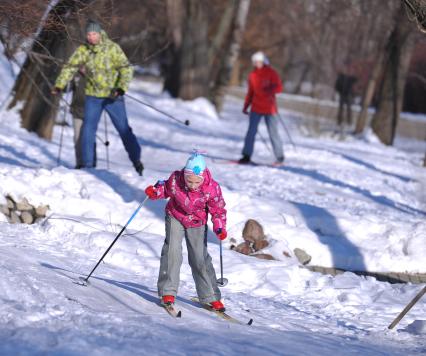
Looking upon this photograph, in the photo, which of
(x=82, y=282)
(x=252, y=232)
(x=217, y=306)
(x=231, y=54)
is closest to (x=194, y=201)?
(x=217, y=306)

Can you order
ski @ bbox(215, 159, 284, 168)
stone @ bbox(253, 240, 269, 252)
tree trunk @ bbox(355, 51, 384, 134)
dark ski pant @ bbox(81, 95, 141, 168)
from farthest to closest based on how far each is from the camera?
tree trunk @ bbox(355, 51, 384, 134) → ski @ bbox(215, 159, 284, 168) → dark ski pant @ bbox(81, 95, 141, 168) → stone @ bbox(253, 240, 269, 252)

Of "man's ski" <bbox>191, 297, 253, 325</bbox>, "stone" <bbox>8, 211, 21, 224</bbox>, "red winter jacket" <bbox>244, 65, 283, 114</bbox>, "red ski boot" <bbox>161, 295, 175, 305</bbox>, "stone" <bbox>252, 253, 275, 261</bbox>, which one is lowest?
"stone" <bbox>8, 211, 21, 224</bbox>

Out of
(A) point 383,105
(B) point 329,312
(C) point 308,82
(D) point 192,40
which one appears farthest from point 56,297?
(C) point 308,82

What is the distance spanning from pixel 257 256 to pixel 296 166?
6.21 m

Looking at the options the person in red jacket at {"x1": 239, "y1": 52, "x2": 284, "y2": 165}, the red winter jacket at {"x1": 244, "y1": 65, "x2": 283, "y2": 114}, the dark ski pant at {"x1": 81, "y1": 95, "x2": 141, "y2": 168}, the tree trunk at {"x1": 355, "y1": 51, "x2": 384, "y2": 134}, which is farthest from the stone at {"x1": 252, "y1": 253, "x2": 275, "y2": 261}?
the tree trunk at {"x1": 355, "y1": 51, "x2": 384, "y2": 134}

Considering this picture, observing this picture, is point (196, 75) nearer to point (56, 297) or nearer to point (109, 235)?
point (109, 235)

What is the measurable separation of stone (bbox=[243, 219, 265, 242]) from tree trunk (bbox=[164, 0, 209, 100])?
1603cm

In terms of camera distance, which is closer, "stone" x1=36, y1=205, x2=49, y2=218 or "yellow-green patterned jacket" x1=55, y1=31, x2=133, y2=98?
"stone" x1=36, y1=205, x2=49, y2=218

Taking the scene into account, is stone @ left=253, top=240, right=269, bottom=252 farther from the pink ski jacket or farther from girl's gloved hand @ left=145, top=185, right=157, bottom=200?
girl's gloved hand @ left=145, top=185, right=157, bottom=200

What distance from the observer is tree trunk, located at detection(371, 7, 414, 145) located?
72.8ft

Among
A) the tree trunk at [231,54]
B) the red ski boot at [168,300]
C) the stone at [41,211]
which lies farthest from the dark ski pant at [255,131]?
the tree trunk at [231,54]

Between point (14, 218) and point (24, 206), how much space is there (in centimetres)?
16

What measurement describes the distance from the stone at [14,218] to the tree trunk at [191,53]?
16.4 metres

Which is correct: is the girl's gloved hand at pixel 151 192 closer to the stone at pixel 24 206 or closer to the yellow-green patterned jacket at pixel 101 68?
the stone at pixel 24 206
